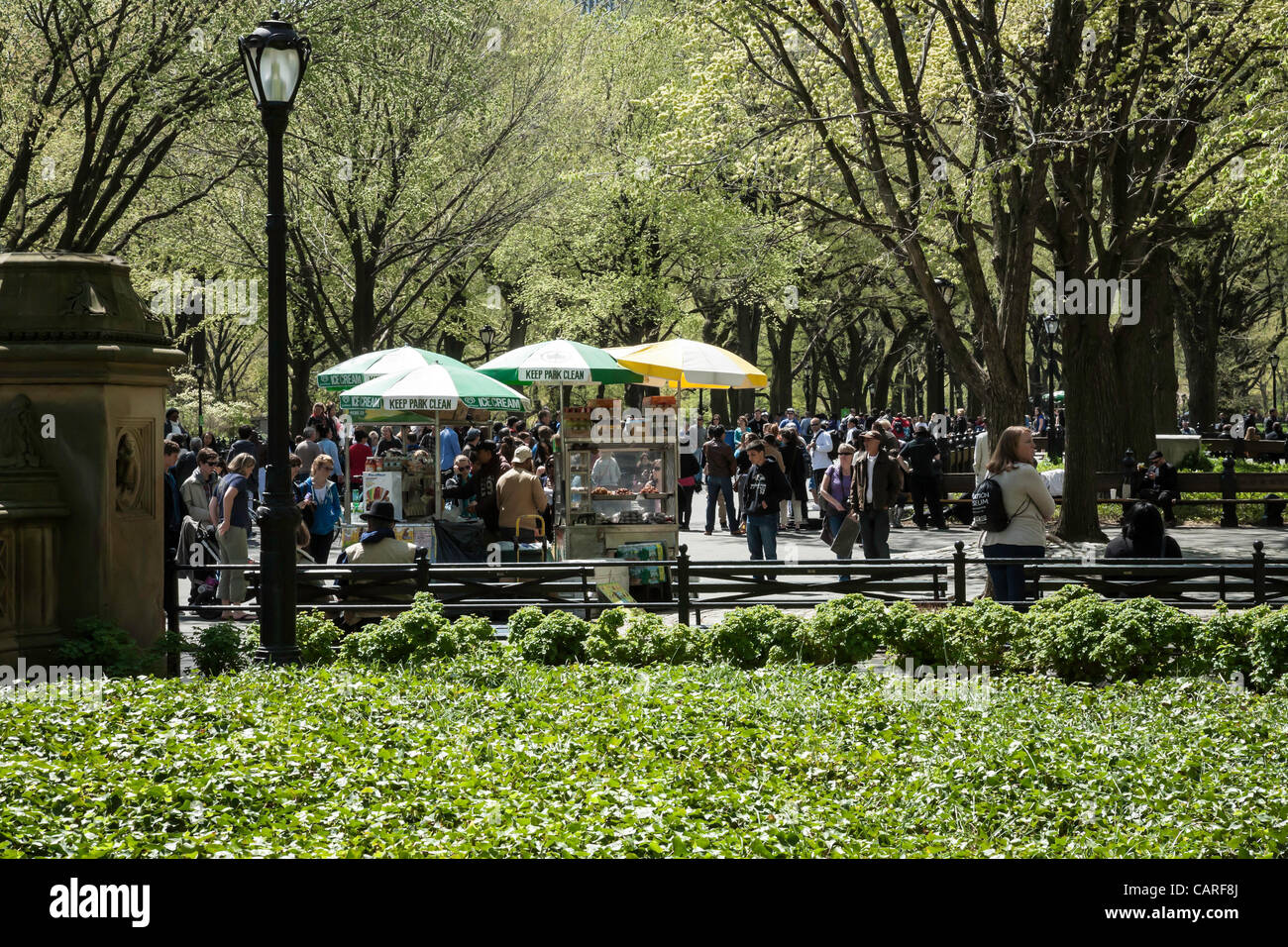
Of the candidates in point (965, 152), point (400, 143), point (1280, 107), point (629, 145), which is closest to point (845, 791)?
point (1280, 107)

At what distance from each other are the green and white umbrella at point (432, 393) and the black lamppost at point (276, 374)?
5733mm

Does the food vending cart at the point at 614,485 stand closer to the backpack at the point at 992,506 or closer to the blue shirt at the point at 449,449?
the backpack at the point at 992,506

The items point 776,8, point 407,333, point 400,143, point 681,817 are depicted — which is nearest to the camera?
point 681,817

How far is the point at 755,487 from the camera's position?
55.5 feet

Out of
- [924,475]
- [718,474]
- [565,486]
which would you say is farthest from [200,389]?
[565,486]

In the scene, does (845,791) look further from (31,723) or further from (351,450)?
(351,450)

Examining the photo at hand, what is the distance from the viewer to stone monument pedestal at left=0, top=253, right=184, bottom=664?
9883 mm

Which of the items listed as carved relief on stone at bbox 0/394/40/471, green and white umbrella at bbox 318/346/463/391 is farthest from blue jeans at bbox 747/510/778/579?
carved relief on stone at bbox 0/394/40/471

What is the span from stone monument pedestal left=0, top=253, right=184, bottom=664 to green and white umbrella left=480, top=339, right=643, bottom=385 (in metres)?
5.69

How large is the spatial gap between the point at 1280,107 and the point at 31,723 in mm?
16793

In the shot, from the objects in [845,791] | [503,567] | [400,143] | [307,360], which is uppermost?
[400,143]

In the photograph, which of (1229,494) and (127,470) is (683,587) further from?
(1229,494)

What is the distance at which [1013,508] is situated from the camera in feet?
37.3

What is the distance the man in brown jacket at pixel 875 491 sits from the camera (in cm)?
1507
